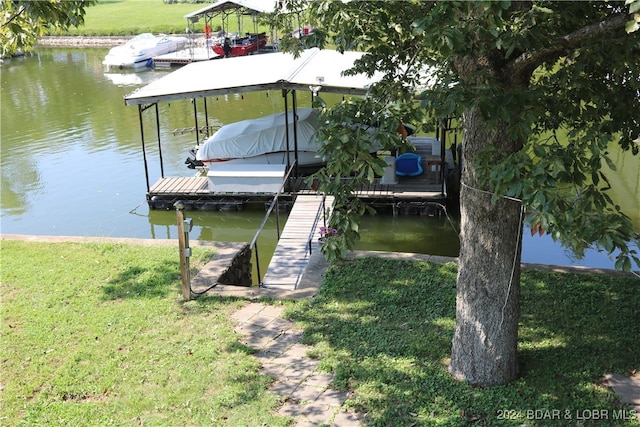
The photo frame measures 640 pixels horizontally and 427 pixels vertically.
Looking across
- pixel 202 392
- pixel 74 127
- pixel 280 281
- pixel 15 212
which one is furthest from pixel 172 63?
pixel 202 392

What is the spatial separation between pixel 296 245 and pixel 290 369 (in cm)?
374

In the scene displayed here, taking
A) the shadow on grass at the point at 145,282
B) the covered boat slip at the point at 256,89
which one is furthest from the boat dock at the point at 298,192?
the shadow on grass at the point at 145,282

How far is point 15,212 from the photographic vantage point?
14.2 metres

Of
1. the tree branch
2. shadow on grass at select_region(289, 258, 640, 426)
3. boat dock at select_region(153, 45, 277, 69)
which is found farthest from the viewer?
boat dock at select_region(153, 45, 277, 69)

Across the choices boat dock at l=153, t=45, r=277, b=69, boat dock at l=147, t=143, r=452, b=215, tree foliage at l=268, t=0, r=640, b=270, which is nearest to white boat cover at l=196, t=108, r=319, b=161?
boat dock at l=147, t=143, r=452, b=215

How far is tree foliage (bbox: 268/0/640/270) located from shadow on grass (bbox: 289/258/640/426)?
1.51m

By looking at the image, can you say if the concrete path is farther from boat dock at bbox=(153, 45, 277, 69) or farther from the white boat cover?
boat dock at bbox=(153, 45, 277, 69)

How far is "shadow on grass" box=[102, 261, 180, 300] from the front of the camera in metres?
7.73

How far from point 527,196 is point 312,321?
3.53 m

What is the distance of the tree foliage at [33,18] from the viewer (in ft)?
21.5

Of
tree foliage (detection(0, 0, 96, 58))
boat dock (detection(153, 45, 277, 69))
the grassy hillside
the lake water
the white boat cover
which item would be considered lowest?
the lake water

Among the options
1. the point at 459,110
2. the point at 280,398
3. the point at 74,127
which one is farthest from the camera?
the point at 74,127

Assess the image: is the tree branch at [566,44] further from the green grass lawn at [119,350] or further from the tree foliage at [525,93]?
the green grass lawn at [119,350]

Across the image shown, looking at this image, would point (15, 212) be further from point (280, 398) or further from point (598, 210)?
point (598, 210)
